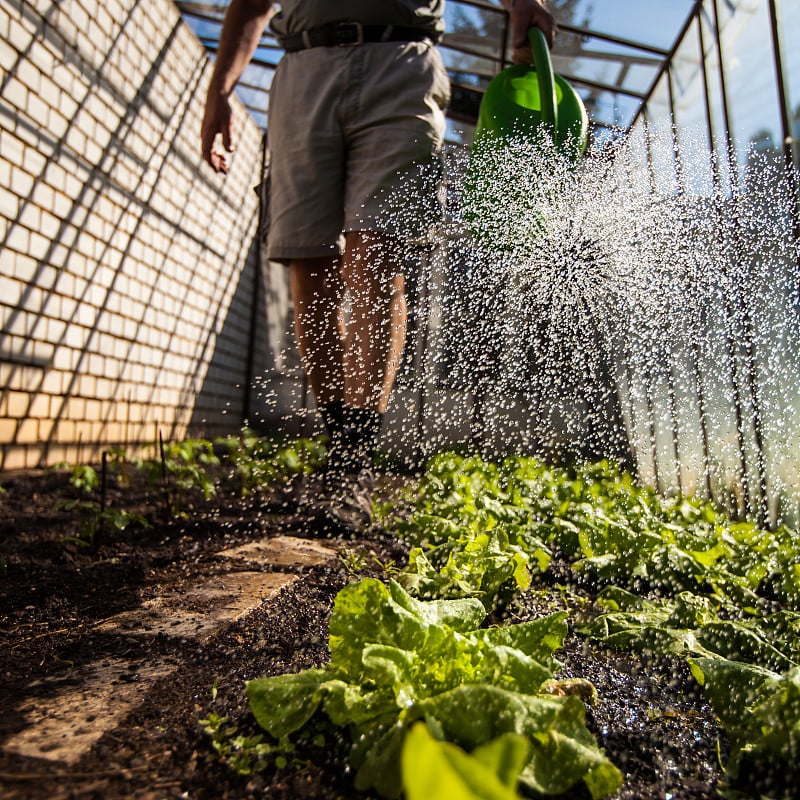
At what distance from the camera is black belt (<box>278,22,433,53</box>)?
8.06ft

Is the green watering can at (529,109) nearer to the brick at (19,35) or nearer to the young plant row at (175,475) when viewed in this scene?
the young plant row at (175,475)

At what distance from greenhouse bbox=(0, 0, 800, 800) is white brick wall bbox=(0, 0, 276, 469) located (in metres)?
0.02

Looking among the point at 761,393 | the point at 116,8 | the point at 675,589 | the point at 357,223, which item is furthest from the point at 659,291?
the point at 116,8

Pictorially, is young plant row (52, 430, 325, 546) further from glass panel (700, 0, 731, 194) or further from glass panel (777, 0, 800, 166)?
glass panel (777, 0, 800, 166)

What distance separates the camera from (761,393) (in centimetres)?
241

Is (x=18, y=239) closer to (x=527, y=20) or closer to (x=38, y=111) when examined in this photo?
(x=38, y=111)

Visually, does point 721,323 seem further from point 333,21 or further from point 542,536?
point 333,21

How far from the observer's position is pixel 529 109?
8.07 feet

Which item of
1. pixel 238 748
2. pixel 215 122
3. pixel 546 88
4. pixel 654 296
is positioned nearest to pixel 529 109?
pixel 546 88

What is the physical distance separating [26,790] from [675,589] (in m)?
1.52

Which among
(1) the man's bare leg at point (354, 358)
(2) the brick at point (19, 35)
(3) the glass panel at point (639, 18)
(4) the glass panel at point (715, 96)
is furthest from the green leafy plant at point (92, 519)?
(3) the glass panel at point (639, 18)

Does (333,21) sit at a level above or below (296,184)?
above

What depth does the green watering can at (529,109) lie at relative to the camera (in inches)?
92.0

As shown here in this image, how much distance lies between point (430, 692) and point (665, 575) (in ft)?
3.63
